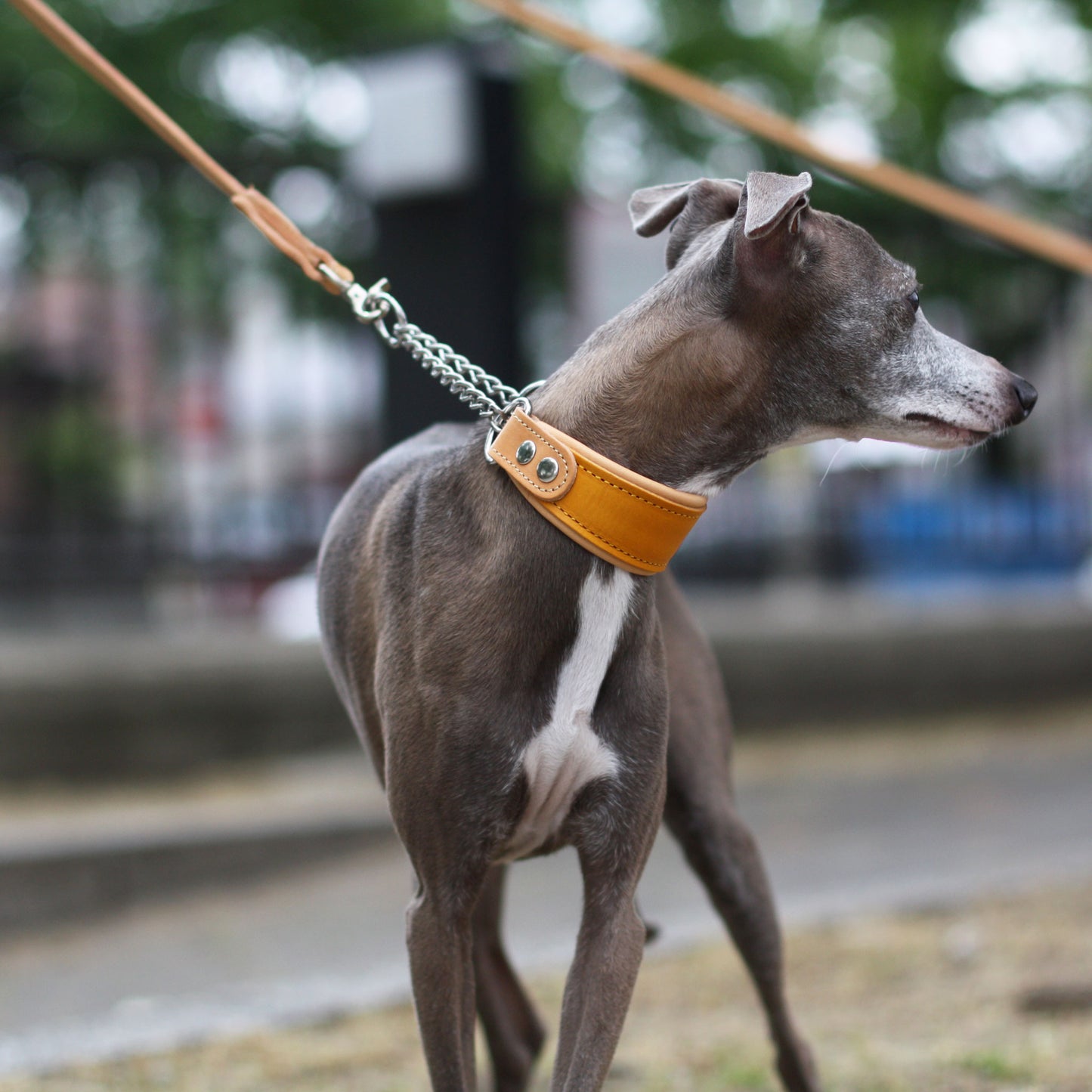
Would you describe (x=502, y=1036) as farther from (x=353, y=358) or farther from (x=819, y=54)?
(x=819, y=54)

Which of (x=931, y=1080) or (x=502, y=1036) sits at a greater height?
(x=502, y=1036)

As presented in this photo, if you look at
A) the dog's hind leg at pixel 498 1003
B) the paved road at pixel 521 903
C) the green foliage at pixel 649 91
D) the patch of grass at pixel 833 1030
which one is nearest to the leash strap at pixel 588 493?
the dog's hind leg at pixel 498 1003

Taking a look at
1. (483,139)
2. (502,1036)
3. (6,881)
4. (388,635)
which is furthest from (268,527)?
(388,635)

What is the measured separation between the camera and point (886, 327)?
6.68 ft

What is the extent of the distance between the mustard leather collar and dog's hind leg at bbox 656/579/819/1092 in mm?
595

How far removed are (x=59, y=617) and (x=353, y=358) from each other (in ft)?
7.76

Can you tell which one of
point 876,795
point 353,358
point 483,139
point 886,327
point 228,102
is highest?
point 228,102

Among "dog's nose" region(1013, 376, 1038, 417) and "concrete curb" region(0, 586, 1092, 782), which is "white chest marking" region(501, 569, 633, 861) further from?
"concrete curb" region(0, 586, 1092, 782)

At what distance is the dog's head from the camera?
6.52 ft

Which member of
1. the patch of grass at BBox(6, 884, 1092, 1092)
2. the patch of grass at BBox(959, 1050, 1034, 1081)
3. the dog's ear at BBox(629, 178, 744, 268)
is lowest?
the patch of grass at BBox(6, 884, 1092, 1092)

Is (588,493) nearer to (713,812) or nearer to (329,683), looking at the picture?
(713,812)

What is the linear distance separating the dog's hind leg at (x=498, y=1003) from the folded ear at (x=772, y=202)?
1.52m

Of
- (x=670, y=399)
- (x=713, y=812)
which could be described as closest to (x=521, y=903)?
(x=713, y=812)

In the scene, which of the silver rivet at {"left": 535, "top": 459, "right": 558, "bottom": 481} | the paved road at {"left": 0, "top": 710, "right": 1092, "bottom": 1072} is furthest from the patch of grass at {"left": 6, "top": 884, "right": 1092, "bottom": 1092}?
the silver rivet at {"left": 535, "top": 459, "right": 558, "bottom": 481}
